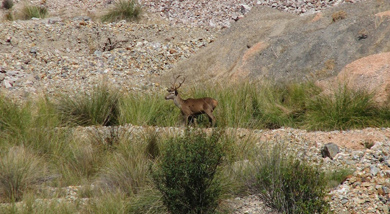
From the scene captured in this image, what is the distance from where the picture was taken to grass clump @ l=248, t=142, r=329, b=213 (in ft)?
17.6

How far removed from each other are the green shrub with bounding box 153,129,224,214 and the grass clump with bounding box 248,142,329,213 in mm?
497

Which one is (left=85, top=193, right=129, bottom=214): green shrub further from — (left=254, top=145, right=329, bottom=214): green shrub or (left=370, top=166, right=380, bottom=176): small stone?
(left=370, top=166, right=380, bottom=176): small stone

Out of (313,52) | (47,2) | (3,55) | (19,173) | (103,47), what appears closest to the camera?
(19,173)

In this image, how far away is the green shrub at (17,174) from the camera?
641 cm

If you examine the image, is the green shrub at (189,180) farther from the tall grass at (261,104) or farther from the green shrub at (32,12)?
the green shrub at (32,12)

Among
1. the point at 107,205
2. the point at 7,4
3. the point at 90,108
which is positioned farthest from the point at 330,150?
the point at 7,4

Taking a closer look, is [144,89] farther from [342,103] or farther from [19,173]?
[19,173]

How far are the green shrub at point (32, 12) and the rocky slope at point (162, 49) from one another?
0.45 meters

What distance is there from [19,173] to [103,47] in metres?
7.84

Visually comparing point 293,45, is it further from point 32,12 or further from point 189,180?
point 32,12

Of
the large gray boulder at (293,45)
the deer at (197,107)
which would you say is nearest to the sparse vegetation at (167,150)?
the deer at (197,107)

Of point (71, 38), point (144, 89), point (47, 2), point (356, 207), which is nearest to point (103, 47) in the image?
point (71, 38)

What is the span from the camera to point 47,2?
1856 centimetres

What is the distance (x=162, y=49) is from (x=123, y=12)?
3.45 metres
